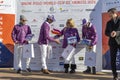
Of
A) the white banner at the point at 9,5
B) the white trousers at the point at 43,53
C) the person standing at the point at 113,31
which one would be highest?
the white banner at the point at 9,5

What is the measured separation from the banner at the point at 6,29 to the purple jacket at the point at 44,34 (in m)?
1.50

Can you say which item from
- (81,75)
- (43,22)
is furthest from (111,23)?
(43,22)

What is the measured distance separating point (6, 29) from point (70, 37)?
8.07 feet

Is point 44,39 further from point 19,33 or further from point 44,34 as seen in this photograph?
point 19,33

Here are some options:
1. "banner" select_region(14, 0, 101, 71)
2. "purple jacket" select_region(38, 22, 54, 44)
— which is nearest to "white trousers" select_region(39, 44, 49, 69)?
"purple jacket" select_region(38, 22, 54, 44)

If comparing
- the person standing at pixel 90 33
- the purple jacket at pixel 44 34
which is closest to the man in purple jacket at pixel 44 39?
the purple jacket at pixel 44 34

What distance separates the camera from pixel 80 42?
37.8 ft

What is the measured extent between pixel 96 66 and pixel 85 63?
0.41 m

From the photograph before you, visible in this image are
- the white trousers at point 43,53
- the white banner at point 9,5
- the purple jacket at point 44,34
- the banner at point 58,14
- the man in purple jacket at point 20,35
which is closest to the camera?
the purple jacket at point 44,34

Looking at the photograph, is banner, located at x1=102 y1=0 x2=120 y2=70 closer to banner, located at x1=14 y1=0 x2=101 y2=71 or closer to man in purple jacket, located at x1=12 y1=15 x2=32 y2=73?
banner, located at x1=14 y1=0 x2=101 y2=71

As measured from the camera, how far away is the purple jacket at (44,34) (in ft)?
36.5

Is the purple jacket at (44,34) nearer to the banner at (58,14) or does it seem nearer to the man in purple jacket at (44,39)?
the man in purple jacket at (44,39)

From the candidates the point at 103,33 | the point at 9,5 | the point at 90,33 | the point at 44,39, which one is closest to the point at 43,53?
the point at 44,39

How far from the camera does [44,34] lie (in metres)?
11.2
